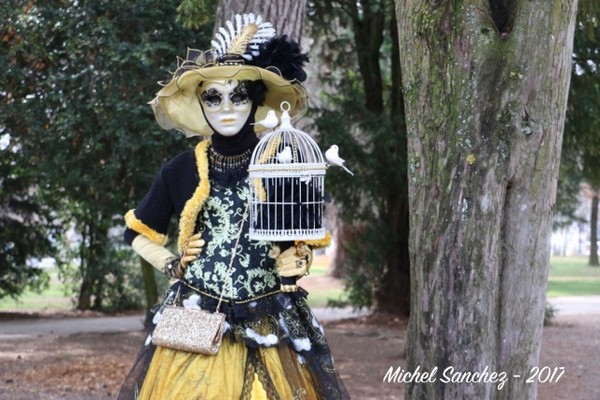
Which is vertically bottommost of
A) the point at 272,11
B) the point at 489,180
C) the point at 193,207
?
the point at 193,207

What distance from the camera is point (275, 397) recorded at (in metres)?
3.61

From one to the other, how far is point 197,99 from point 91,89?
467 centimetres

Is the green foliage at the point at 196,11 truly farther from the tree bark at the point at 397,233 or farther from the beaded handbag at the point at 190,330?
the tree bark at the point at 397,233

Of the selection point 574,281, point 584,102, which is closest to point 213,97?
point 584,102

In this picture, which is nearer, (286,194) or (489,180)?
(489,180)

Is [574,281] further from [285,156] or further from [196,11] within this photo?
[285,156]

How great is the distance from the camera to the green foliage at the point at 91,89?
27.2 feet

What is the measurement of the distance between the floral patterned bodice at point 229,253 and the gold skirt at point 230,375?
262 mm

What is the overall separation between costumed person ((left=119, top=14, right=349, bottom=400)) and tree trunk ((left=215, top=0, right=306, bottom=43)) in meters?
1.13

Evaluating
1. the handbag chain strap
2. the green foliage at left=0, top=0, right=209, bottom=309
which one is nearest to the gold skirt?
the handbag chain strap

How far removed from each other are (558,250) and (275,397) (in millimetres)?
47464

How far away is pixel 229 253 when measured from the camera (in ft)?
12.6

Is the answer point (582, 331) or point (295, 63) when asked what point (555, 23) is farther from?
point (582, 331)

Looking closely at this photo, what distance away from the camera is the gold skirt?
141 inches
